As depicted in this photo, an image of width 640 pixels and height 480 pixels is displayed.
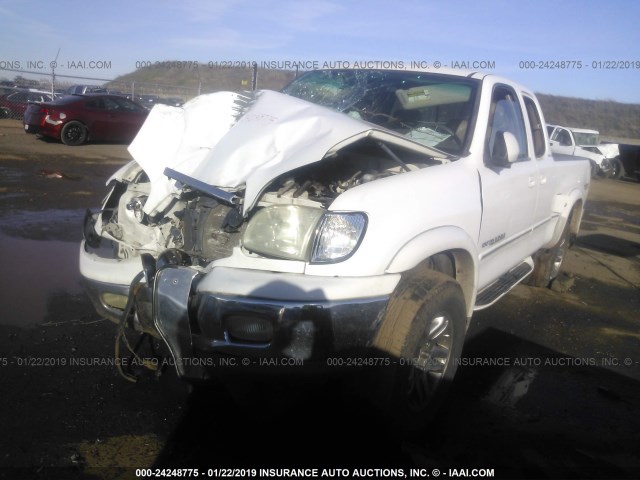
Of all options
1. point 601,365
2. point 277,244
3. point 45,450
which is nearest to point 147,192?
point 277,244

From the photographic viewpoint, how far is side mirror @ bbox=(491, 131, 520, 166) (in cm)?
356

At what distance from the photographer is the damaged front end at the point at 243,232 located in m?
2.47

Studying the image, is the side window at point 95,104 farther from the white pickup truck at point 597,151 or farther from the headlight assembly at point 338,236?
the white pickup truck at point 597,151

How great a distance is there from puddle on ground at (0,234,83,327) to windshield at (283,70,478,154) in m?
2.60

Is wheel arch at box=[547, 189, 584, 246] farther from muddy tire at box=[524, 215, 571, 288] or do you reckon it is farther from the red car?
the red car

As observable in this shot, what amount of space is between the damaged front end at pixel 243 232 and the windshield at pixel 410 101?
0.48m

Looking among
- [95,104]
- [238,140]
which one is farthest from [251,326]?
[95,104]

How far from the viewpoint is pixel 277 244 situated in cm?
269

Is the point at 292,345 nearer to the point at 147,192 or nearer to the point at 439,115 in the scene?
the point at 147,192

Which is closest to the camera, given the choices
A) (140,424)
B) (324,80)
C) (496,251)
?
(140,424)

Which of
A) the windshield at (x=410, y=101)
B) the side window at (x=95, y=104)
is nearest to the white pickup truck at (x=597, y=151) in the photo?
the side window at (x=95, y=104)

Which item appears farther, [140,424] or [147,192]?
[147,192]

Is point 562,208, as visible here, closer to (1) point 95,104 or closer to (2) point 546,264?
(2) point 546,264

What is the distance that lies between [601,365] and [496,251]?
1190mm
